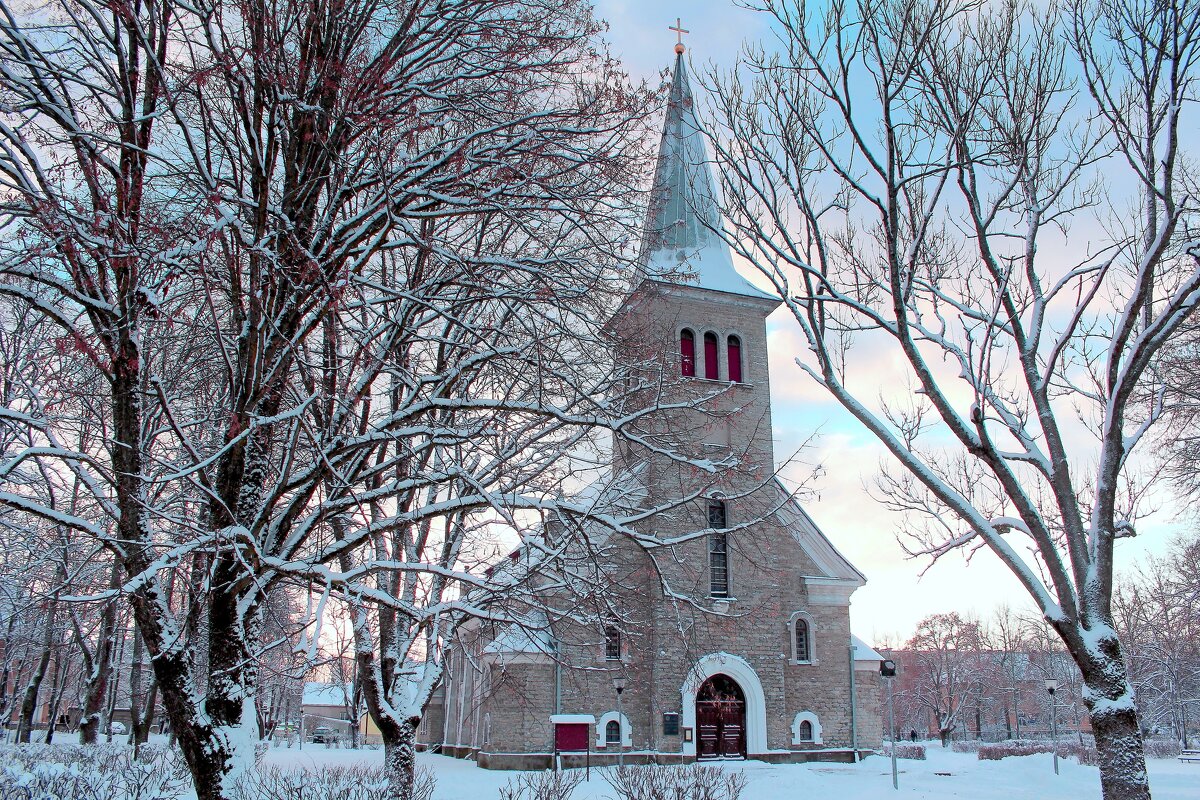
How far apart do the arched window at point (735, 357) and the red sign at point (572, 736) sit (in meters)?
12.3

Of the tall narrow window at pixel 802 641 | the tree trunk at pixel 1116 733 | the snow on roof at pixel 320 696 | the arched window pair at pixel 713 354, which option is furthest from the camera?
the snow on roof at pixel 320 696

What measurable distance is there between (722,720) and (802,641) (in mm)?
3957

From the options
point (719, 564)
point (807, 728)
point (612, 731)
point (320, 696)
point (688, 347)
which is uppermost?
point (688, 347)

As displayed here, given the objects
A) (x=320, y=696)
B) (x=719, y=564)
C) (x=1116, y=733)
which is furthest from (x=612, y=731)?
(x=320, y=696)

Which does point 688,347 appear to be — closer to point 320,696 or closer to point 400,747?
point 400,747

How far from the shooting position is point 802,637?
88.6ft

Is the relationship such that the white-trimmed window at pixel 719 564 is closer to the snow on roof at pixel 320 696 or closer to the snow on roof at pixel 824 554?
the snow on roof at pixel 824 554

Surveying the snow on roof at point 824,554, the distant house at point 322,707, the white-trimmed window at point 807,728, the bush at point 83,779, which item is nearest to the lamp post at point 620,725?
the white-trimmed window at point 807,728

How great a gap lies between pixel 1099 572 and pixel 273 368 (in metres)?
8.97

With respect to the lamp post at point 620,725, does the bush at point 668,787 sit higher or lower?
higher

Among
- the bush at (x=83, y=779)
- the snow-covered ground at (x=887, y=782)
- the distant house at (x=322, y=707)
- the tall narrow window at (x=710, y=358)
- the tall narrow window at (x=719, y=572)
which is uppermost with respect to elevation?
the tall narrow window at (x=710, y=358)

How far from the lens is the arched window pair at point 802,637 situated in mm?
26531

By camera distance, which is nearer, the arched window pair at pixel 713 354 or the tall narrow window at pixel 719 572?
the tall narrow window at pixel 719 572

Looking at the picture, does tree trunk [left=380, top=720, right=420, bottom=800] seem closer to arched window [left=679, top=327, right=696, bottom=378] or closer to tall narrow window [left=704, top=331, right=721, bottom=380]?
arched window [left=679, top=327, right=696, bottom=378]
